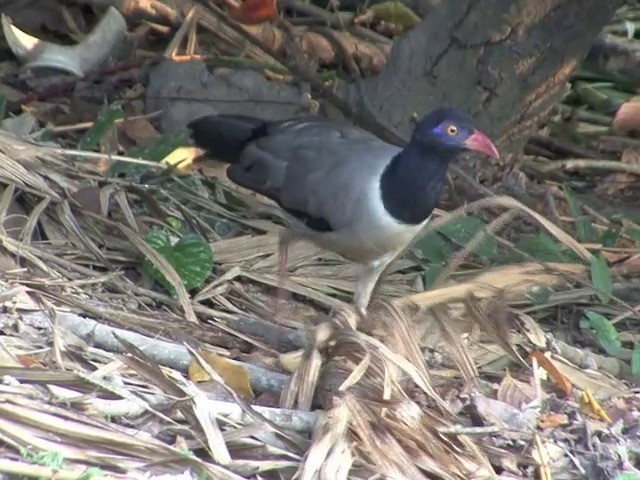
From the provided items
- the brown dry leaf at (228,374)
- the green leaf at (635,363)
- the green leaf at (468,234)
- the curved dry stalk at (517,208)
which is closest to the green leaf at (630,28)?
the green leaf at (468,234)

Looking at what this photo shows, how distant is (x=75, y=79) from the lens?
5.14 metres

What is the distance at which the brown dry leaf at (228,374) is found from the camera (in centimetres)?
313

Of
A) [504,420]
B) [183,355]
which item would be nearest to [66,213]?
[183,355]

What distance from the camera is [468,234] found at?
4.30 metres

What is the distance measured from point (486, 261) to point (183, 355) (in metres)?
1.53

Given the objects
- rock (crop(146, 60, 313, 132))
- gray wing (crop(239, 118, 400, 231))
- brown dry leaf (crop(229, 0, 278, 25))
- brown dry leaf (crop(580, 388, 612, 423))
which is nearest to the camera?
brown dry leaf (crop(580, 388, 612, 423))

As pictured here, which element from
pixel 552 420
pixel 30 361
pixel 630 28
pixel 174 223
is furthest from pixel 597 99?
pixel 30 361

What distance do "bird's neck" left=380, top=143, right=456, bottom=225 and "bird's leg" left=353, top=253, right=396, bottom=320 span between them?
0.56 ft

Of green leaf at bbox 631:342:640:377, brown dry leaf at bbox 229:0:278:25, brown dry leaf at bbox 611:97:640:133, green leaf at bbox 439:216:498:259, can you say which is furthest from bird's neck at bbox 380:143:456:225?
brown dry leaf at bbox 611:97:640:133

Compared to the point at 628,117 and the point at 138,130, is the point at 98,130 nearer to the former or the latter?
the point at 138,130

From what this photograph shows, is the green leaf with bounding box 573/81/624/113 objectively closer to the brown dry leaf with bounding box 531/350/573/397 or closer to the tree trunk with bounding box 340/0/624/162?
the tree trunk with bounding box 340/0/624/162

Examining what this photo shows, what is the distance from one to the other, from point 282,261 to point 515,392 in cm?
113

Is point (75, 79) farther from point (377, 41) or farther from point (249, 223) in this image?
point (377, 41)

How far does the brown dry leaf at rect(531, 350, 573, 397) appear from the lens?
11.2ft
